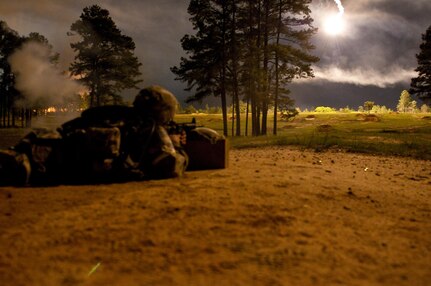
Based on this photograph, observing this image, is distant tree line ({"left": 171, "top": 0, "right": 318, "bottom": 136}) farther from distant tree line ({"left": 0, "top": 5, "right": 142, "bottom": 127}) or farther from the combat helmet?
the combat helmet

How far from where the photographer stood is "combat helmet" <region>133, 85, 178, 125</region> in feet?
28.1

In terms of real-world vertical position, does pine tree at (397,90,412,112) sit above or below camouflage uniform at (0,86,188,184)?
above

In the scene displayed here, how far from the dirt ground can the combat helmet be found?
6.49 feet

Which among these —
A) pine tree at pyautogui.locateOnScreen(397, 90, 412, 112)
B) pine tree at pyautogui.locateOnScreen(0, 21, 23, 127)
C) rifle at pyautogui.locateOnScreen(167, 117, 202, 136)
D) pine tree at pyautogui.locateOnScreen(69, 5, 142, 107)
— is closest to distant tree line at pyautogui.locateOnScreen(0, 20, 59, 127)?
pine tree at pyautogui.locateOnScreen(0, 21, 23, 127)

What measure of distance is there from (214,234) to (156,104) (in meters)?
4.86

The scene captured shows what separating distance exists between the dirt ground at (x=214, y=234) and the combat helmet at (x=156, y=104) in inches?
77.9

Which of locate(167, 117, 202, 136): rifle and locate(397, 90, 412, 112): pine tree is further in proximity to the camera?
locate(397, 90, 412, 112): pine tree

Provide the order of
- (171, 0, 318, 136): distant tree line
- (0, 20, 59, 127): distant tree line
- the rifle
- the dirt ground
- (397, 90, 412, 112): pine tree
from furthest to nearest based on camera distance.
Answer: (397, 90, 412, 112): pine tree, (0, 20, 59, 127): distant tree line, (171, 0, 318, 136): distant tree line, the rifle, the dirt ground

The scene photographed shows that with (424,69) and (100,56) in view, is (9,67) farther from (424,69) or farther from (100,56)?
(424,69)

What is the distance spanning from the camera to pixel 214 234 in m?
4.50

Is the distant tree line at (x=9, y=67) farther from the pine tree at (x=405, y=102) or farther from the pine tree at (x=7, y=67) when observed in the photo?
the pine tree at (x=405, y=102)

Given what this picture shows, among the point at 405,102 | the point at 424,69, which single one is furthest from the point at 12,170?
the point at 405,102

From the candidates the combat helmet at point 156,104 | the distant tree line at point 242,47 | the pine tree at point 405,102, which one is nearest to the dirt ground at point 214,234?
the combat helmet at point 156,104

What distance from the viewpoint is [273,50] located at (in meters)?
29.3
